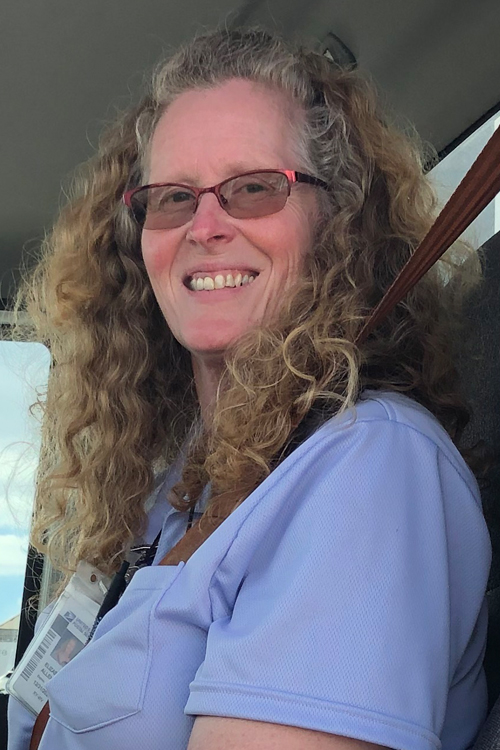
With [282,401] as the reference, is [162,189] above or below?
above

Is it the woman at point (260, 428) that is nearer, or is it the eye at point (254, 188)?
the woman at point (260, 428)

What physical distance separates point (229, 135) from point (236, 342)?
12.5 inches

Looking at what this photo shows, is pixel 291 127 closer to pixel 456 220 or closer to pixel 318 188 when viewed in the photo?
pixel 318 188

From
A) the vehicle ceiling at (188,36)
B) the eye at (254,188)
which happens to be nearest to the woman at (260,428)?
the eye at (254,188)

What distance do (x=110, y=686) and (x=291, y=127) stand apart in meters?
0.84

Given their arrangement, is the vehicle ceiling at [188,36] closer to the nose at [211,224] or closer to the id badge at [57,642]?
the nose at [211,224]

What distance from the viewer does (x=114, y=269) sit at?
1570 mm

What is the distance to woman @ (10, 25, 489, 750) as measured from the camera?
739mm

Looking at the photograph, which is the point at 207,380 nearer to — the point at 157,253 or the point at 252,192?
the point at 157,253

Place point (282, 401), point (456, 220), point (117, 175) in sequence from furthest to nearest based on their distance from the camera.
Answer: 1. point (117, 175)
2. point (282, 401)
3. point (456, 220)

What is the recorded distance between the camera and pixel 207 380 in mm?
1400

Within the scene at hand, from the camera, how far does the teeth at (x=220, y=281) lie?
1.24 metres

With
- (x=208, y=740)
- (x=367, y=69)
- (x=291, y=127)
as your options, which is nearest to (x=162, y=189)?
(x=291, y=127)

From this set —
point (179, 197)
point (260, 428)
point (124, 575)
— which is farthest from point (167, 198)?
point (124, 575)
